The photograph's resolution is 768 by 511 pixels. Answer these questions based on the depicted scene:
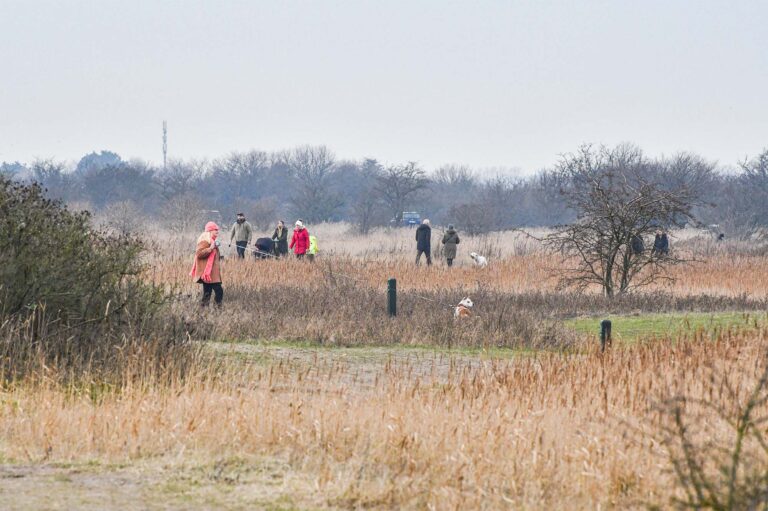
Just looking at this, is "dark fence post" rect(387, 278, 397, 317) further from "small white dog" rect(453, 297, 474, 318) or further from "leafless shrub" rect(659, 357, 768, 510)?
"leafless shrub" rect(659, 357, 768, 510)

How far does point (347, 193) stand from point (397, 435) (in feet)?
369

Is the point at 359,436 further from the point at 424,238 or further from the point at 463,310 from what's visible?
the point at 424,238

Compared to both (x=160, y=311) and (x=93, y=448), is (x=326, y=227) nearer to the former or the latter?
(x=160, y=311)

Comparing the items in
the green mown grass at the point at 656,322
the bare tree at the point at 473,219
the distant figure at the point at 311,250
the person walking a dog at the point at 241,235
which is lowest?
the green mown grass at the point at 656,322

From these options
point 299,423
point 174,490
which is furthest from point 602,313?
point 174,490

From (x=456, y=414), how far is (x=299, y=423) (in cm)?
121

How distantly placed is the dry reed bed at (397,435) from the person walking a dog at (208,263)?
7775mm

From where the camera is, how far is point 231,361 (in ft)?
39.7

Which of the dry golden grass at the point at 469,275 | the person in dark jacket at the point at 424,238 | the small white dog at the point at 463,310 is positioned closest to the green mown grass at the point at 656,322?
the small white dog at the point at 463,310

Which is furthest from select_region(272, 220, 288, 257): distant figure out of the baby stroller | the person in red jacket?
the person in red jacket

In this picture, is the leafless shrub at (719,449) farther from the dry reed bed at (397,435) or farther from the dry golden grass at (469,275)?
the dry golden grass at (469,275)

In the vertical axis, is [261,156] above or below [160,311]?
above

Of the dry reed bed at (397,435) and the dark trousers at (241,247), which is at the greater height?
the dark trousers at (241,247)

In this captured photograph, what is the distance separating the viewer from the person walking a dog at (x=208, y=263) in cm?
1809
